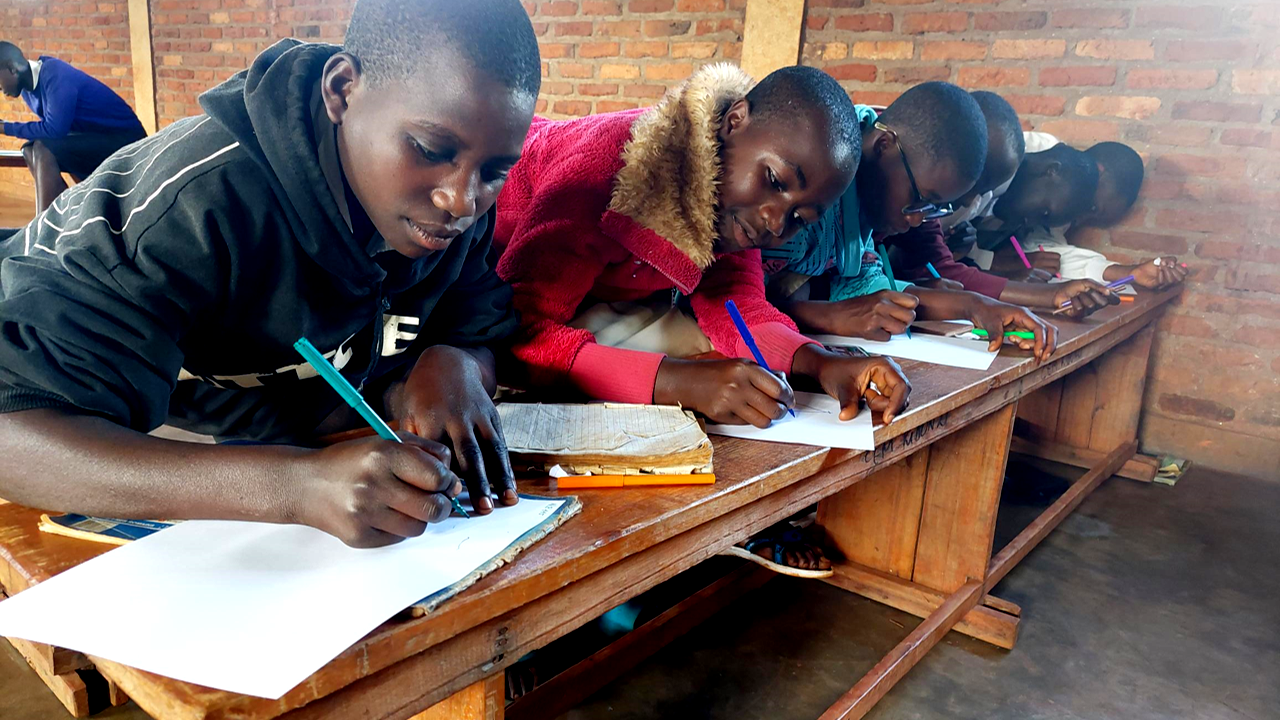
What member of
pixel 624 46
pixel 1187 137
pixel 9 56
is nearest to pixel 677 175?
pixel 1187 137

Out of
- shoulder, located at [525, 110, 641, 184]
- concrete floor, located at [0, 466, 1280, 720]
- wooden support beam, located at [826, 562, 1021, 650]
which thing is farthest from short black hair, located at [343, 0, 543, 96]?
wooden support beam, located at [826, 562, 1021, 650]

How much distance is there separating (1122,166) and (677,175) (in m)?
2.22

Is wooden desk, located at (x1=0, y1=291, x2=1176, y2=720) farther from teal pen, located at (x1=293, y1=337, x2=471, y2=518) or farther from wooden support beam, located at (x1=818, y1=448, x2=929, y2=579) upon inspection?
teal pen, located at (x1=293, y1=337, x2=471, y2=518)

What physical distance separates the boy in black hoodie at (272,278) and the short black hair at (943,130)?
3.99 ft

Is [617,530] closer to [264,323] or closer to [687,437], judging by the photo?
[687,437]

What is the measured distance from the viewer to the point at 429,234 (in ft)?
2.86

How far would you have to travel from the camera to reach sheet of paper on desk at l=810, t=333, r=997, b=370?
5.18 feet

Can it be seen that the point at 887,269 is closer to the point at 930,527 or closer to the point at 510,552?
the point at 930,527

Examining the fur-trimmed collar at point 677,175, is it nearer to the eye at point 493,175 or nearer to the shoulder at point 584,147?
the shoulder at point 584,147

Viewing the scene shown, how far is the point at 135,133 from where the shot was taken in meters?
4.91

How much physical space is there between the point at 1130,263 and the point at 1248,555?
114 cm

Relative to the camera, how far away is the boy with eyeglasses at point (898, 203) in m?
1.78

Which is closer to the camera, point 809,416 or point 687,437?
point 687,437

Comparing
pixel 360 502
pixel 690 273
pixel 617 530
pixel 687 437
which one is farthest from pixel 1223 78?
pixel 360 502
